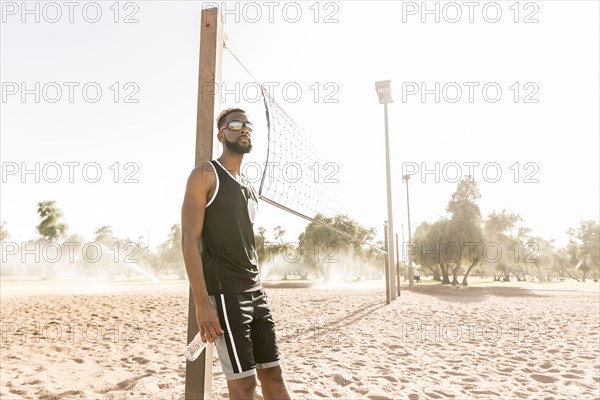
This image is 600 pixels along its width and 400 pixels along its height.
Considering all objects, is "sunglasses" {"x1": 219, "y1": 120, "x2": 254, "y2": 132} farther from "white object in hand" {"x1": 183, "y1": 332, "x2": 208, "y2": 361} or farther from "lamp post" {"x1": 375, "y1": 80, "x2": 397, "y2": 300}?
"lamp post" {"x1": 375, "y1": 80, "x2": 397, "y2": 300}

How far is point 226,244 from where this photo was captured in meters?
1.78

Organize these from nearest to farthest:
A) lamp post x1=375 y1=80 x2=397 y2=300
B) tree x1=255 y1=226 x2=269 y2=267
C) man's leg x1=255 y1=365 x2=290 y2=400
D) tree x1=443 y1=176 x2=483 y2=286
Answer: man's leg x1=255 y1=365 x2=290 y2=400 < lamp post x1=375 y1=80 x2=397 y2=300 < tree x1=443 y1=176 x2=483 y2=286 < tree x1=255 y1=226 x2=269 y2=267

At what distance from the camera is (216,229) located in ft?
5.85

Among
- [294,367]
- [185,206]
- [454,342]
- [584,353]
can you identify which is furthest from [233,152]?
[584,353]

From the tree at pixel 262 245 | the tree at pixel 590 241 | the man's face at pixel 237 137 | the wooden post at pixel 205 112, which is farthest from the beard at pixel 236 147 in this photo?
the tree at pixel 590 241

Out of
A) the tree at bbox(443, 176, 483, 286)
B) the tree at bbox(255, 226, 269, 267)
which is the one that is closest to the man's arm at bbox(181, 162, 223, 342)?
the tree at bbox(443, 176, 483, 286)

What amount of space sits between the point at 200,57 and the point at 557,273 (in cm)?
7646

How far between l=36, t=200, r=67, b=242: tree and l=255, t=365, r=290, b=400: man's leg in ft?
132

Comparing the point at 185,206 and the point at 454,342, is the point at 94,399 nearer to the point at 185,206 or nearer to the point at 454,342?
the point at 185,206

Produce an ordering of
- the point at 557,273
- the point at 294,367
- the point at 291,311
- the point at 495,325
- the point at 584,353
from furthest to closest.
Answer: the point at 557,273 → the point at 291,311 → the point at 495,325 → the point at 584,353 → the point at 294,367

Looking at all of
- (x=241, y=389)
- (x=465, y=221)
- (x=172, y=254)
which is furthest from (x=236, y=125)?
(x=172, y=254)

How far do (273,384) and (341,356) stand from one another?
8.39ft

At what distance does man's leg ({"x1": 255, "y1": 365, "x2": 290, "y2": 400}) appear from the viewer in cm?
182

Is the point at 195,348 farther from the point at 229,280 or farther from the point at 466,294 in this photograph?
the point at 466,294
